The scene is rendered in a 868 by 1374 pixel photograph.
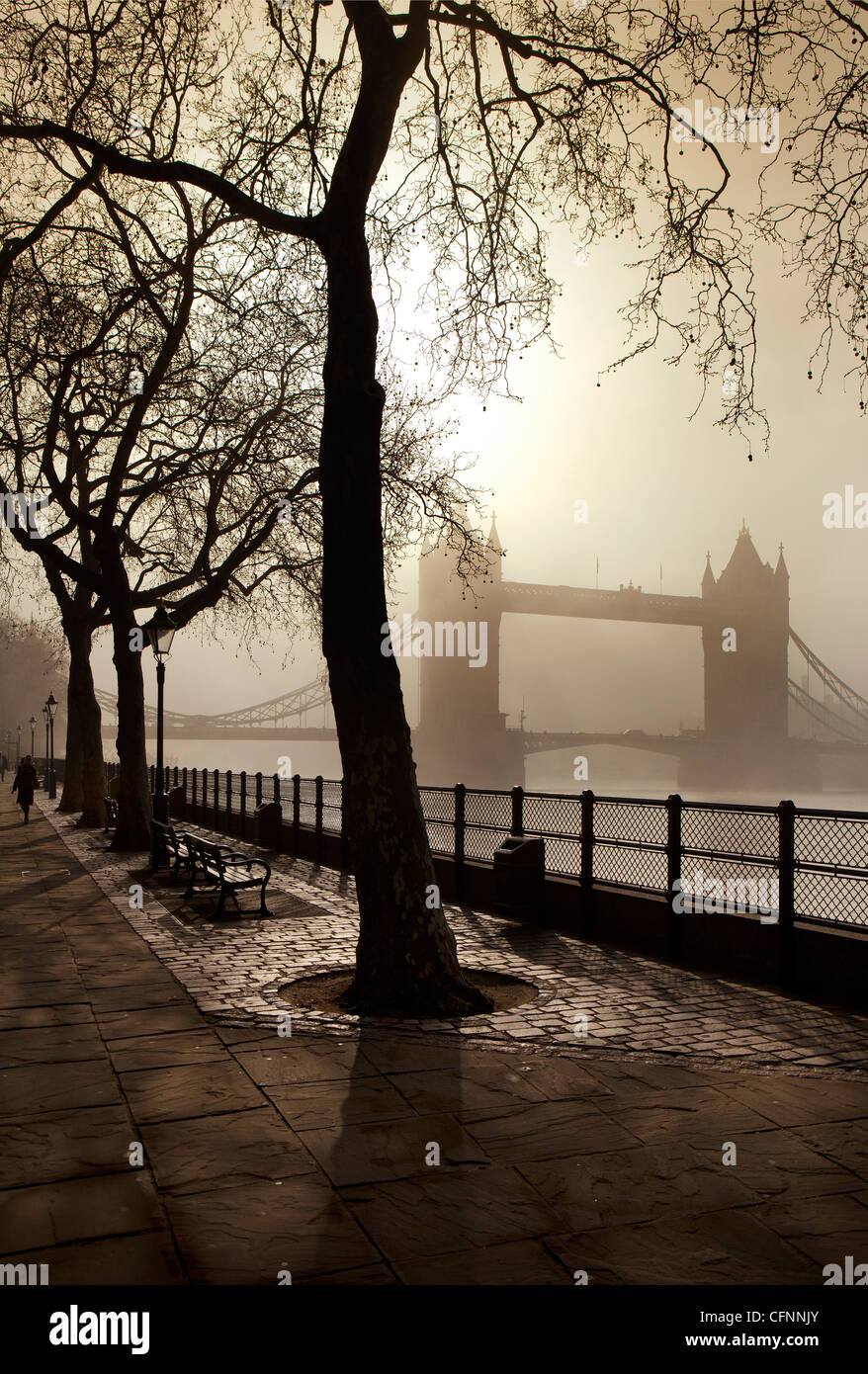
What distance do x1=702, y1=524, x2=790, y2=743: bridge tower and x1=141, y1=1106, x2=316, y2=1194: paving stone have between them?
103 metres

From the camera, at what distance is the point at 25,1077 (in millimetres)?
5273

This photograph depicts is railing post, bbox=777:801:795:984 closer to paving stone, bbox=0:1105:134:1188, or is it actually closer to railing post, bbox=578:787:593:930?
railing post, bbox=578:787:593:930

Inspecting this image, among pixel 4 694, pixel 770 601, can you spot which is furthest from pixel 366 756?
pixel 770 601

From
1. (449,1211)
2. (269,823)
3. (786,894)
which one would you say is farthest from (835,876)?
(269,823)

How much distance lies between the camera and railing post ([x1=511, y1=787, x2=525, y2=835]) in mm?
11109

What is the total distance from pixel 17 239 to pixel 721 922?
37.0 ft

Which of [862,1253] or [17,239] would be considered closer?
[862,1253]

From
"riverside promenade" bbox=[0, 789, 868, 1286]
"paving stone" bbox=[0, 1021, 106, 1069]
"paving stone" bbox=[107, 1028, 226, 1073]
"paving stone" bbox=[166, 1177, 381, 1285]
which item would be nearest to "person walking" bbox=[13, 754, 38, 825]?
"riverside promenade" bbox=[0, 789, 868, 1286]

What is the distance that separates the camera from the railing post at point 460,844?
12016mm

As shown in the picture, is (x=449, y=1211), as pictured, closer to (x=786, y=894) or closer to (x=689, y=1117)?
(x=689, y=1117)

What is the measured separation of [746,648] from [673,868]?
108094 mm

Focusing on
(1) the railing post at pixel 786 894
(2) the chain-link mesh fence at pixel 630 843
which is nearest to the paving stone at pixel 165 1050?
(1) the railing post at pixel 786 894

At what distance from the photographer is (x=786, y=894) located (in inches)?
299
